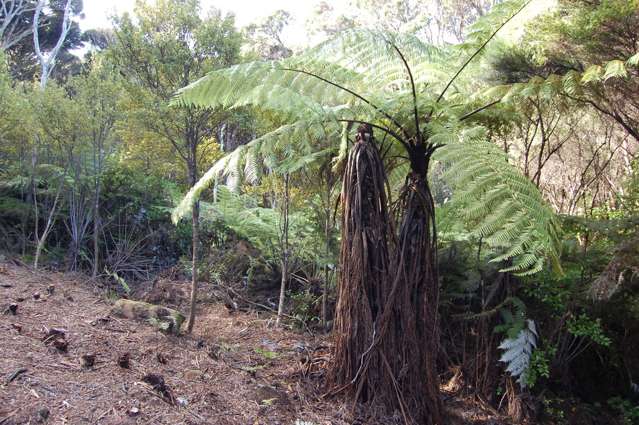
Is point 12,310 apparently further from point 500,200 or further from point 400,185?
point 500,200

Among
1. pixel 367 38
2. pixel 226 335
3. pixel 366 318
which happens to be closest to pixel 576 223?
pixel 366 318

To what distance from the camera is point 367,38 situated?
3205 millimetres

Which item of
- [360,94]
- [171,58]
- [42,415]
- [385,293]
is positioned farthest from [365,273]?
[171,58]

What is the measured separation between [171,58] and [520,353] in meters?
3.60

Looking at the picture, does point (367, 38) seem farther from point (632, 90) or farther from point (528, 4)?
point (632, 90)

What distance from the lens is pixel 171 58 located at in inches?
160

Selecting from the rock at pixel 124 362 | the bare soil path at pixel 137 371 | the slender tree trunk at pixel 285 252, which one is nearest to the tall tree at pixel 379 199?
the bare soil path at pixel 137 371

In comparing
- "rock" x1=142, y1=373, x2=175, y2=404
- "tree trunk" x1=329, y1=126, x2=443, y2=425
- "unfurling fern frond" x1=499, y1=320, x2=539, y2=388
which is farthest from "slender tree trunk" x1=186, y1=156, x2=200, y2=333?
"unfurling fern frond" x1=499, y1=320, x2=539, y2=388

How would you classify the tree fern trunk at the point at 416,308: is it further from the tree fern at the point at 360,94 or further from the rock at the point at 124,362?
the rock at the point at 124,362

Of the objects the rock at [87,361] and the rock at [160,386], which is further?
the rock at [87,361]

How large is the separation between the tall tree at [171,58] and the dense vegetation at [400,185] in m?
0.02

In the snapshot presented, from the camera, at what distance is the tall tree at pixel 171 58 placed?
4047mm

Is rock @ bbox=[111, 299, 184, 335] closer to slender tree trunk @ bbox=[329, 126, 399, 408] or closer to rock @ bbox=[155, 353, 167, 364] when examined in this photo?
rock @ bbox=[155, 353, 167, 364]

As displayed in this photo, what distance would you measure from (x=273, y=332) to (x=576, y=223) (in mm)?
2752
